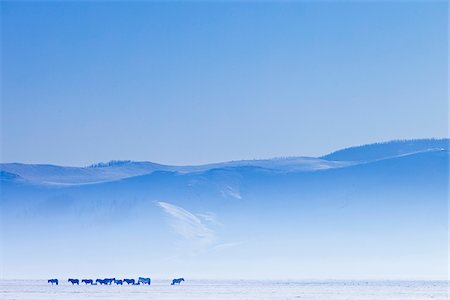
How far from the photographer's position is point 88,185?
197 m

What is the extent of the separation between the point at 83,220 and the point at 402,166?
49.3 m

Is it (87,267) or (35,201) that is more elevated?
(35,201)

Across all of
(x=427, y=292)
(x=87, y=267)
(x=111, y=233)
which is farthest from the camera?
(x=111, y=233)

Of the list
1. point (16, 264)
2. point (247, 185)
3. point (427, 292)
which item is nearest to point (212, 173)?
point (247, 185)

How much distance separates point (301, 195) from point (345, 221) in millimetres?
11754

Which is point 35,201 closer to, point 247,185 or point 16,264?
point 247,185

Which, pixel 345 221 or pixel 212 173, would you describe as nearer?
pixel 345 221

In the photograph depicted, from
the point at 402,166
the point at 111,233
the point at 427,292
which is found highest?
the point at 402,166

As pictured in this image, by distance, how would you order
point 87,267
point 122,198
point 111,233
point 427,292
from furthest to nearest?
point 122,198, point 111,233, point 87,267, point 427,292

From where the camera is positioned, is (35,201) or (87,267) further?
(35,201)

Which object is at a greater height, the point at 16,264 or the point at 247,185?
the point at 247,185

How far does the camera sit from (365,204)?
188 m

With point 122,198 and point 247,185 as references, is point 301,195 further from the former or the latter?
point 122,198

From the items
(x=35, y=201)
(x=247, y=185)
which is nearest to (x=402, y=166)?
(x=247, y=185)
